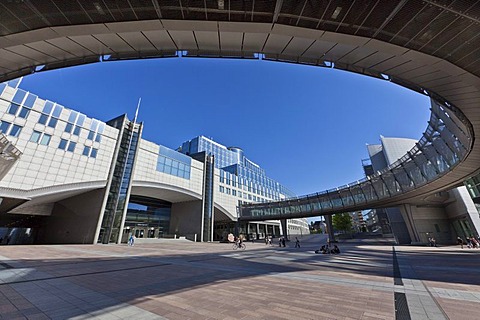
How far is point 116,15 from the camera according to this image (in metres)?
4.21

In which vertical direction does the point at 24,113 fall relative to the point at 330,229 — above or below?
above

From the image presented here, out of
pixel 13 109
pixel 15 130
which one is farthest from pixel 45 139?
pixel 13 109

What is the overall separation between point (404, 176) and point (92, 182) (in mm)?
44435

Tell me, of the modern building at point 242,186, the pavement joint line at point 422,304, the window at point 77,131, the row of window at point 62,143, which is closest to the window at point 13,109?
the row of window at point 62,143

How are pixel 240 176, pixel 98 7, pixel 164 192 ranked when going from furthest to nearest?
pixel 240 176
pixel 164 192
pixel 98 7

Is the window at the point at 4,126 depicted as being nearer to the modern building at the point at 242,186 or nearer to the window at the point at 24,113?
the window at the point at 24,113

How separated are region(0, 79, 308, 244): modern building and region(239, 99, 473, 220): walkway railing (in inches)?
674

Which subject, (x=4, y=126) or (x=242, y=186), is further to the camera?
(x=242, y=186)

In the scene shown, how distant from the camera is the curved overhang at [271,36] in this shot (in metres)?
4.02

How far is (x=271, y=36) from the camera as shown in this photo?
4.81 m

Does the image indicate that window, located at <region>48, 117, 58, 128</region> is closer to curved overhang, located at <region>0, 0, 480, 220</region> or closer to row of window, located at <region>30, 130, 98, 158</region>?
row of window, located at <region>30, 130, 98, 158</region>

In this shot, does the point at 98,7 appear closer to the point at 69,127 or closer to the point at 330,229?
the point at 69,127

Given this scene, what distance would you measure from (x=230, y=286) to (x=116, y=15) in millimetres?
8183

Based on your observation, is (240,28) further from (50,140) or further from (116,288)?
(50,140)
